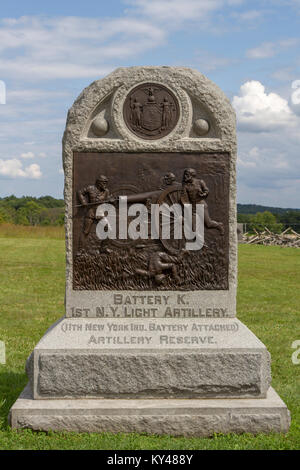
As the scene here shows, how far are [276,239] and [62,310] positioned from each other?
23160 millimetres

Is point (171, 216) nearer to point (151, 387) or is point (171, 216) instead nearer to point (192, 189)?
point (192, 189)

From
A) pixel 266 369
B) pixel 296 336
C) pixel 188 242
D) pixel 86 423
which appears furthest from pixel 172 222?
pixel 296 336

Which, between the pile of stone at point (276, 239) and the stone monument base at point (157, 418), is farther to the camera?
the pile of stone at point (276, 239)

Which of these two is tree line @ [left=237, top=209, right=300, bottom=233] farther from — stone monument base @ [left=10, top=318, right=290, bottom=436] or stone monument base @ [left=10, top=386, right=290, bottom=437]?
stone monument base @ [left=10, top=386, right=290, bottom=437]

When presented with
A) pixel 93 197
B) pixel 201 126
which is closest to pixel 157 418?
pixel 93 197

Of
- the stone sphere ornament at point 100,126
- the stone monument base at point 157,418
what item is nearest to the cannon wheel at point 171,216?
the stone sphere ornament at point 100,126

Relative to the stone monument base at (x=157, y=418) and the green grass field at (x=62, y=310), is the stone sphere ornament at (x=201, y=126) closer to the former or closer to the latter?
the stone monument base at (x=157, y=418)

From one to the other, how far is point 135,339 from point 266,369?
3.92 ft

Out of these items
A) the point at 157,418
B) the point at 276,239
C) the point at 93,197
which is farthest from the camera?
the point at 276,239

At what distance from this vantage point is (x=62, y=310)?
984 cm

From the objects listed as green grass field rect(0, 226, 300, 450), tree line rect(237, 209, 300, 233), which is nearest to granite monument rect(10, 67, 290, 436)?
green grass field rect(0, 226, 300, 450)

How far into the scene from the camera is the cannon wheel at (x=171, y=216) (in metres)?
4.99

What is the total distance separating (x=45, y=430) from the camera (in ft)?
14.2

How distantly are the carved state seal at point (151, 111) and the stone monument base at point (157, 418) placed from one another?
2514 millimetres
